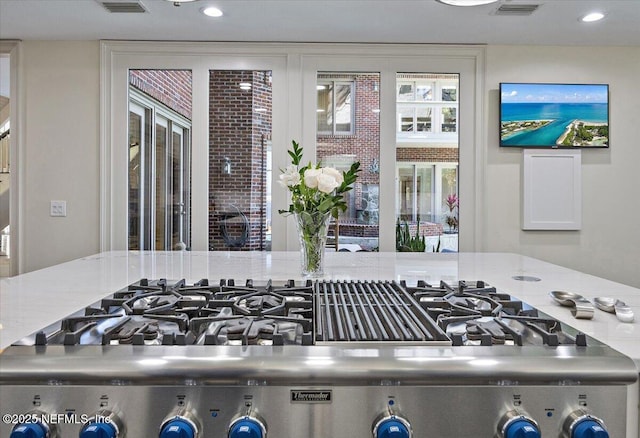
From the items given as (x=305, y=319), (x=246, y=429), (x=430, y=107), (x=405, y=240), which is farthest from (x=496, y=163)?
(x=246, y=429)

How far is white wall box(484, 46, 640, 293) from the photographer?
3.80 metres

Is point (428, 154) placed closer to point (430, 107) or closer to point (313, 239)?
point (430, 107)

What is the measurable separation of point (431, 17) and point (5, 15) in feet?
8.77

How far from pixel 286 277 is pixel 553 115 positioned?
9.75 feet

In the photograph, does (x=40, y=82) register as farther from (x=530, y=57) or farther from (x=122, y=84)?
(x=530, y=57)

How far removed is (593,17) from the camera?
3178 millimetres

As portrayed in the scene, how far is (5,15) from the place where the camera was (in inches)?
126

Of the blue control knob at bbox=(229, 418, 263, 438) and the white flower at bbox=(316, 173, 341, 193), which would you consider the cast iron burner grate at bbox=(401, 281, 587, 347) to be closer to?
the blue control knob at bbox=(229, 418, 263, 438)

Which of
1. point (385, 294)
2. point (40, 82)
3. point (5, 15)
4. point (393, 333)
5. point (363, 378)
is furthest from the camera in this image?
point (40, 82)

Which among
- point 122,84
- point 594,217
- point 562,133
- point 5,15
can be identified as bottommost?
point 594,217

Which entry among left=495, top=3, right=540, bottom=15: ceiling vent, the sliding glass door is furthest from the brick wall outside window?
left=495, top=3, right=540, bottom=15: ceiling vent

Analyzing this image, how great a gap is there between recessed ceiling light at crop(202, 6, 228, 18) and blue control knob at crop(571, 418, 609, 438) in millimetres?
2972

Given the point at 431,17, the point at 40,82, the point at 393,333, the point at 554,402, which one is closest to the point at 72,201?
the point at 40,82

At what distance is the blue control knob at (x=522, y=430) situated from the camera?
0.71 metres
